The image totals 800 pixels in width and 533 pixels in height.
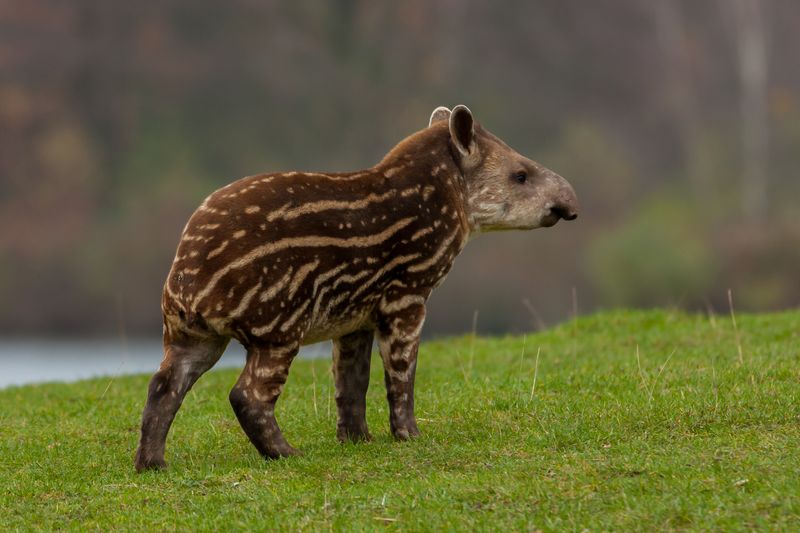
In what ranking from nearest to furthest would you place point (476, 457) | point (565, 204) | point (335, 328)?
point (476, 457) → point (335, 328) → point (565, 204)

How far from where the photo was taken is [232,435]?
11133 millimetres

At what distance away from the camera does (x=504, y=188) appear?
10.8 meters

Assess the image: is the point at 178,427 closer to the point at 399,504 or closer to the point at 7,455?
the point at 7,455

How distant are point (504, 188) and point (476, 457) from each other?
2.64 metres

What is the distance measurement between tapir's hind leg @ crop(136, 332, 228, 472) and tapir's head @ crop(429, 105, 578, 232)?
2.65 meters

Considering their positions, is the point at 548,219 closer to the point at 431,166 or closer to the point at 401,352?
the point at 431,166


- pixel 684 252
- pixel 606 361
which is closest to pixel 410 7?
pixel 684 252

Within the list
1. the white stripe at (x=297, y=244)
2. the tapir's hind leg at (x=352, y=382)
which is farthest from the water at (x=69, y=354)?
the white stripe at (x=297, y=244)

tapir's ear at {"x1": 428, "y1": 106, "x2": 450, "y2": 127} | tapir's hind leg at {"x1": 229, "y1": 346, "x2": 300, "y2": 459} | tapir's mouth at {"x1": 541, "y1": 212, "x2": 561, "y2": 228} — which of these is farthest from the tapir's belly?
tapir's ear at {"x1": 428, "y1": 106, "x2": 450, "y2": 127}

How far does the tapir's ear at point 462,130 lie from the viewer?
10.4 m

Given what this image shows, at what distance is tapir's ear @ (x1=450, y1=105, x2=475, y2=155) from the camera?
410 inches

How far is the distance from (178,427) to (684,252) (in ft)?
131

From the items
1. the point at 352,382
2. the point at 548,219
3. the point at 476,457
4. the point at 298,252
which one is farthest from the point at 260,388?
the point at 548,219

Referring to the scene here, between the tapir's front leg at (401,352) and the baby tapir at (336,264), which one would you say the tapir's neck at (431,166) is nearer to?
the baby tapir at (336,264)
